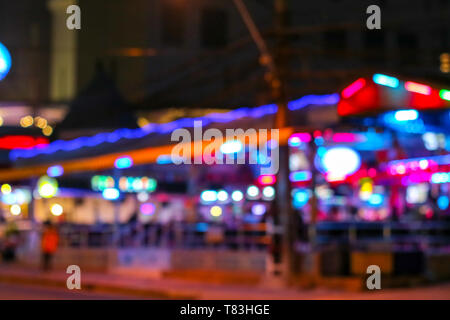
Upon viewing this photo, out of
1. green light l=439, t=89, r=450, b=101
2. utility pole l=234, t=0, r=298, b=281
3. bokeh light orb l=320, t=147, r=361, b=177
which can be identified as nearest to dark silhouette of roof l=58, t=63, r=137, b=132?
bokeh light orb l=320, t=147, r=361, b=177

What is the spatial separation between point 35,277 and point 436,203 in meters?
13.5

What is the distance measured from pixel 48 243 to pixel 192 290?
7.98m

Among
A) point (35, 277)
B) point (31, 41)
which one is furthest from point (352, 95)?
point (31, 41)

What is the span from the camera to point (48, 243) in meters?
27.0

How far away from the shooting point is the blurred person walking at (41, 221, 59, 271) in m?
26.9

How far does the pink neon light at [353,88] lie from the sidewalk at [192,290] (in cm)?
503

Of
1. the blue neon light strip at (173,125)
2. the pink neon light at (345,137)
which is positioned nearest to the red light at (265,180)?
the blue neon light strip at (173,125)

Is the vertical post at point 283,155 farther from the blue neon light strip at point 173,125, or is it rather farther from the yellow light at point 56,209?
the yellow light at point 56,209

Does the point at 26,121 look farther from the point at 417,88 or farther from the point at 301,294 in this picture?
the point at 301,294

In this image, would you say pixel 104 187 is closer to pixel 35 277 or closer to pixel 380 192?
pixel 35 277
